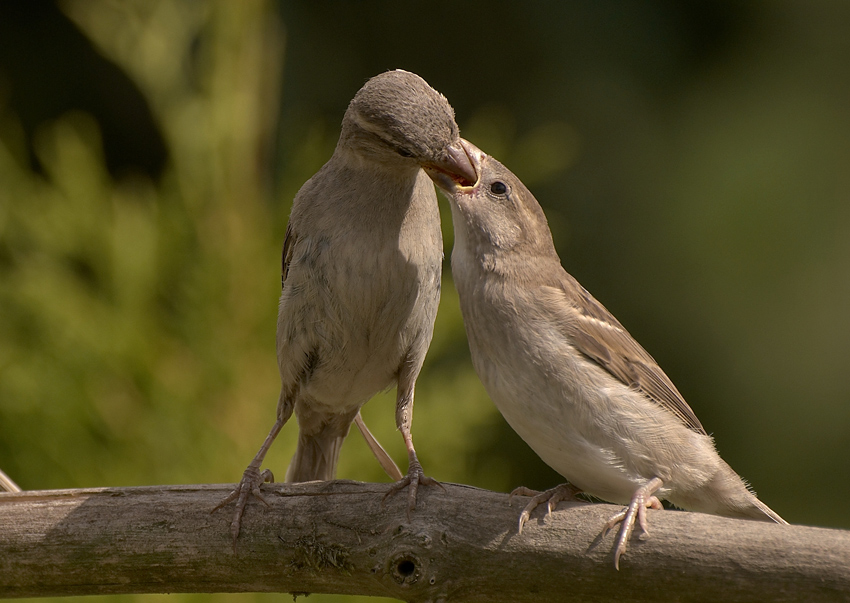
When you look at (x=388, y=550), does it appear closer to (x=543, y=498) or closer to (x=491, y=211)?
(x=543, y=498)

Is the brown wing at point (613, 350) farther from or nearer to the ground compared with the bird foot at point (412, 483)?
farther from the ground

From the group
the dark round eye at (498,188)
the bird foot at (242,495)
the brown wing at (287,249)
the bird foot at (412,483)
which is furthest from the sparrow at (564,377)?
the bird foot at (242,495)

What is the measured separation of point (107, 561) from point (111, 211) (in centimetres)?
110

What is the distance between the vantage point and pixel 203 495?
5.98 ft

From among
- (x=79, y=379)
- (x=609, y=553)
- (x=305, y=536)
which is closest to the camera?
(x=609, y=553)

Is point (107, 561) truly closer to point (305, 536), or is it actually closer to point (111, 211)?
point (305, 536)

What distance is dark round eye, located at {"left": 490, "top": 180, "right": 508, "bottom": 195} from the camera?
1.92 meters

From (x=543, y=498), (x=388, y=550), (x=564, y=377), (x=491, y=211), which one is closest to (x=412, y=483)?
(x=388, y=550)

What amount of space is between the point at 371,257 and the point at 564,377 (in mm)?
481

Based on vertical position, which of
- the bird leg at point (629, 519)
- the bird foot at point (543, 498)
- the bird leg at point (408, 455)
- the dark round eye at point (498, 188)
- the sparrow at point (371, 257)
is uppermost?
the dark round eye at point (498, 188)

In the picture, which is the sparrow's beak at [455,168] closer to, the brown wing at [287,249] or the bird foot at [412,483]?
the brown wing at [287,249]

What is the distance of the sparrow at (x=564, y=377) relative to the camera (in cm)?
175

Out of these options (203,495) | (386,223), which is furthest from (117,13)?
(203,495)

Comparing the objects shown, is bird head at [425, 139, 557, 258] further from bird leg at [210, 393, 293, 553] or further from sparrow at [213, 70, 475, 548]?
bird leg at [210, 393, 293, 553]
